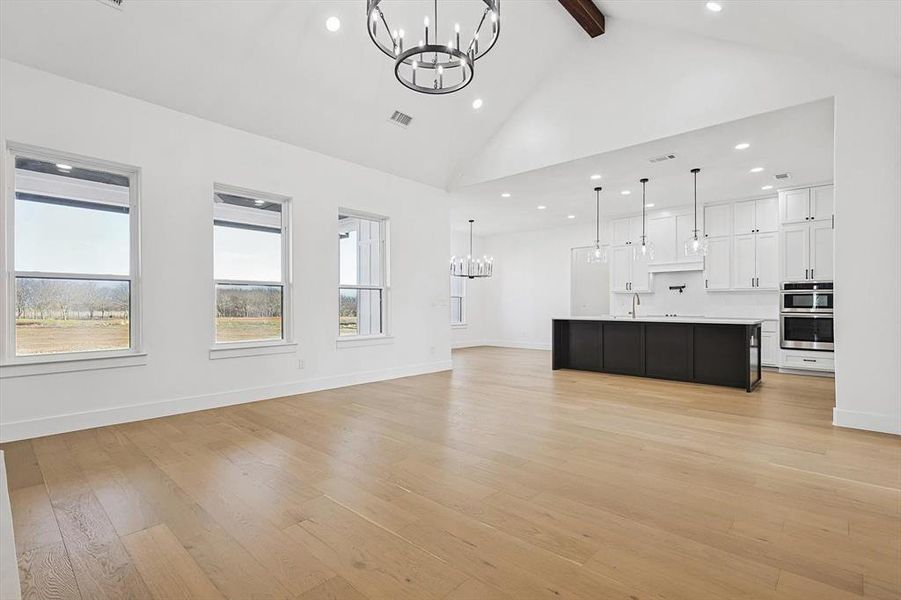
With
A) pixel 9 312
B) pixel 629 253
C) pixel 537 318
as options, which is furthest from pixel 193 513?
pixel 537 318

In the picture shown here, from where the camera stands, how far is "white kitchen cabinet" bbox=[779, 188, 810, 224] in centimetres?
677

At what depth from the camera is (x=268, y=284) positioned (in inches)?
207

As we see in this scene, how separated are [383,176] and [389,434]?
4.02 m

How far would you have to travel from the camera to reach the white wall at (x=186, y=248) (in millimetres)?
3707

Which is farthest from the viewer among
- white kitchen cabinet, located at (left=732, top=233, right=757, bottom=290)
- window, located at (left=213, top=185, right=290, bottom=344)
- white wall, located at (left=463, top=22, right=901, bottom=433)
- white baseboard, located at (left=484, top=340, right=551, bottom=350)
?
white baseboard, located at (left=484, top=340, right=551, bottom=350)

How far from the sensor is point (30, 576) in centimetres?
175

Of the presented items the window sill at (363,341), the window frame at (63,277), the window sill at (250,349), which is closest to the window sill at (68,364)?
the window frame at (63,277)

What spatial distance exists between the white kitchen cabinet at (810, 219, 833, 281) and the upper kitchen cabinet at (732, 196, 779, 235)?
66cm

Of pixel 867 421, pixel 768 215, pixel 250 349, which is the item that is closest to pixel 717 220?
pixel 768 215

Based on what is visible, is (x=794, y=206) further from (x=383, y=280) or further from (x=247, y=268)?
(x=247, y=268)

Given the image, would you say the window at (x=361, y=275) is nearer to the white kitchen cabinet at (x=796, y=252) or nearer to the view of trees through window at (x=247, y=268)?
the view of trees through window at (x=247, y=268)

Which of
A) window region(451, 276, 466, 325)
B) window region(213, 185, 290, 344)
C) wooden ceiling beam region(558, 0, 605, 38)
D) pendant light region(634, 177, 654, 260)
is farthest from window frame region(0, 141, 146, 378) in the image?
window region(451, 276, 466, 325)

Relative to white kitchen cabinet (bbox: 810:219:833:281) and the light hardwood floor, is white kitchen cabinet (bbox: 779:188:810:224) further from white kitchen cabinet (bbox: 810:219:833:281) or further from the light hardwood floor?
the light hardwood floor

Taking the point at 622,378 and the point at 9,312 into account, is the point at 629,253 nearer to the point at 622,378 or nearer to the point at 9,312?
the point at 622,378
